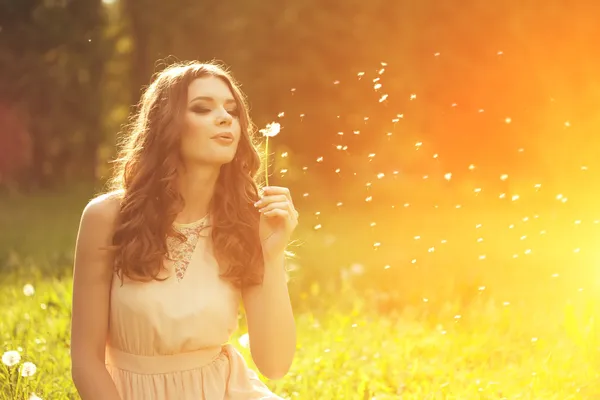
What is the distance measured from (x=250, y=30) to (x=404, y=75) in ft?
9.00

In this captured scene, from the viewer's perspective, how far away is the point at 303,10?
14.5 metres

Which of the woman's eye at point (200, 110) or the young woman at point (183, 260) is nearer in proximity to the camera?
the young woman at point (183, 260)

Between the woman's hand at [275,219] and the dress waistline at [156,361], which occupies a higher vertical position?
the woman's hand at [275,219]

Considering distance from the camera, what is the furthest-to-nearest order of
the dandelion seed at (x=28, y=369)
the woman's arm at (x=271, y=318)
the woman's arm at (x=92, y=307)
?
the dandelion seed at (x=28, y=369)
the woman's arm at (x=271, y=318)
the woman's arm at (x=92, y=307)

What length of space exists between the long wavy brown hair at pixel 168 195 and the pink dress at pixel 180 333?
0.18 ft

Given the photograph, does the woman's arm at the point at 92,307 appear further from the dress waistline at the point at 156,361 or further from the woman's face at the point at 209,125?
the woman's face at the point at 209,125

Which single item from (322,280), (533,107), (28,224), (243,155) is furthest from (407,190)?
(243,155)

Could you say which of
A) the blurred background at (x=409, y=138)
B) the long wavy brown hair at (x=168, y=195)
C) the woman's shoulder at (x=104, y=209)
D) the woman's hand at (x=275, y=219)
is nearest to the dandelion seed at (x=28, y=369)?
the long wavy brown hair at (x=168, y=195)

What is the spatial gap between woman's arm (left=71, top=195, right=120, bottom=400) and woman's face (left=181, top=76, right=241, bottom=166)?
0.36 m

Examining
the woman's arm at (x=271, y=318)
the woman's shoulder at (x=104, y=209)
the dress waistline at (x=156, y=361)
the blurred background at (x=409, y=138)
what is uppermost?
the blurred background at (x=409, y=138)

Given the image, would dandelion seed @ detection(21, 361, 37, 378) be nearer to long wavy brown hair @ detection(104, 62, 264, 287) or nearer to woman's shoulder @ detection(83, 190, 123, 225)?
long wavy brown hair @ detection(104, 62, 264, 287)

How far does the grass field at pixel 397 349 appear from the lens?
15.2ft

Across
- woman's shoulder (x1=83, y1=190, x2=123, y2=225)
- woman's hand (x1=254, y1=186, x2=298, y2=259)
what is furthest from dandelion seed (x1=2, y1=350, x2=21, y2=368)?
woman's hand (x1=254, y1=186, x2=298, y2=259)

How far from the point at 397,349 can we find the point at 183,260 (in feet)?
9.10
